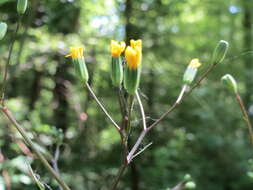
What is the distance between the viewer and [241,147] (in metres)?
3.95

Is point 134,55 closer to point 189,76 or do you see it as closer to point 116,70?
point 116,70

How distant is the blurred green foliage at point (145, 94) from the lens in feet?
11.4

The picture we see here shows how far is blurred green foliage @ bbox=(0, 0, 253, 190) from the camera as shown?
137 inches

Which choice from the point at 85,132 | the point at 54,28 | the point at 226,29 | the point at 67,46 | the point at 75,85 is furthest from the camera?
the point at 226,29

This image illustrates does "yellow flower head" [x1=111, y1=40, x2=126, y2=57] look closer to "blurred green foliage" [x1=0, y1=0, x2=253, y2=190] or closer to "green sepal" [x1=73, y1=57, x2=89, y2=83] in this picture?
"green sepal" [x1=73, y1=57, x2=89, y2=83]

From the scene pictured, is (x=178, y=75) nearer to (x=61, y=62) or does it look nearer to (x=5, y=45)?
(x=61, y=62)

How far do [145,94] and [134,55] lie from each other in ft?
10.0

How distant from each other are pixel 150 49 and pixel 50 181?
76.2 inches

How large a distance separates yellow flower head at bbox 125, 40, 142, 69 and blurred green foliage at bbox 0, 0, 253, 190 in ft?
6.93

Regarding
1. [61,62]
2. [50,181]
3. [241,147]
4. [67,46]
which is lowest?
[241,147]

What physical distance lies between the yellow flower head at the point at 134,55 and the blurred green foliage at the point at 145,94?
211 centimetres

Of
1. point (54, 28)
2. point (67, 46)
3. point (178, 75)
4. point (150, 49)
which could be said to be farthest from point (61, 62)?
point (178, 75)

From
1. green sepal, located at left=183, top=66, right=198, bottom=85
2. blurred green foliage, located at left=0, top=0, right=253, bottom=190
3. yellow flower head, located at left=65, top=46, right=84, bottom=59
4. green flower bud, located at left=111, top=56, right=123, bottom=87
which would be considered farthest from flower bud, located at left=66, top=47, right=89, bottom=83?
blurred green foliage, located at left=0, top=0, right=253, bottom=190

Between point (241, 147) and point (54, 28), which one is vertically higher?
point (54, 28)
